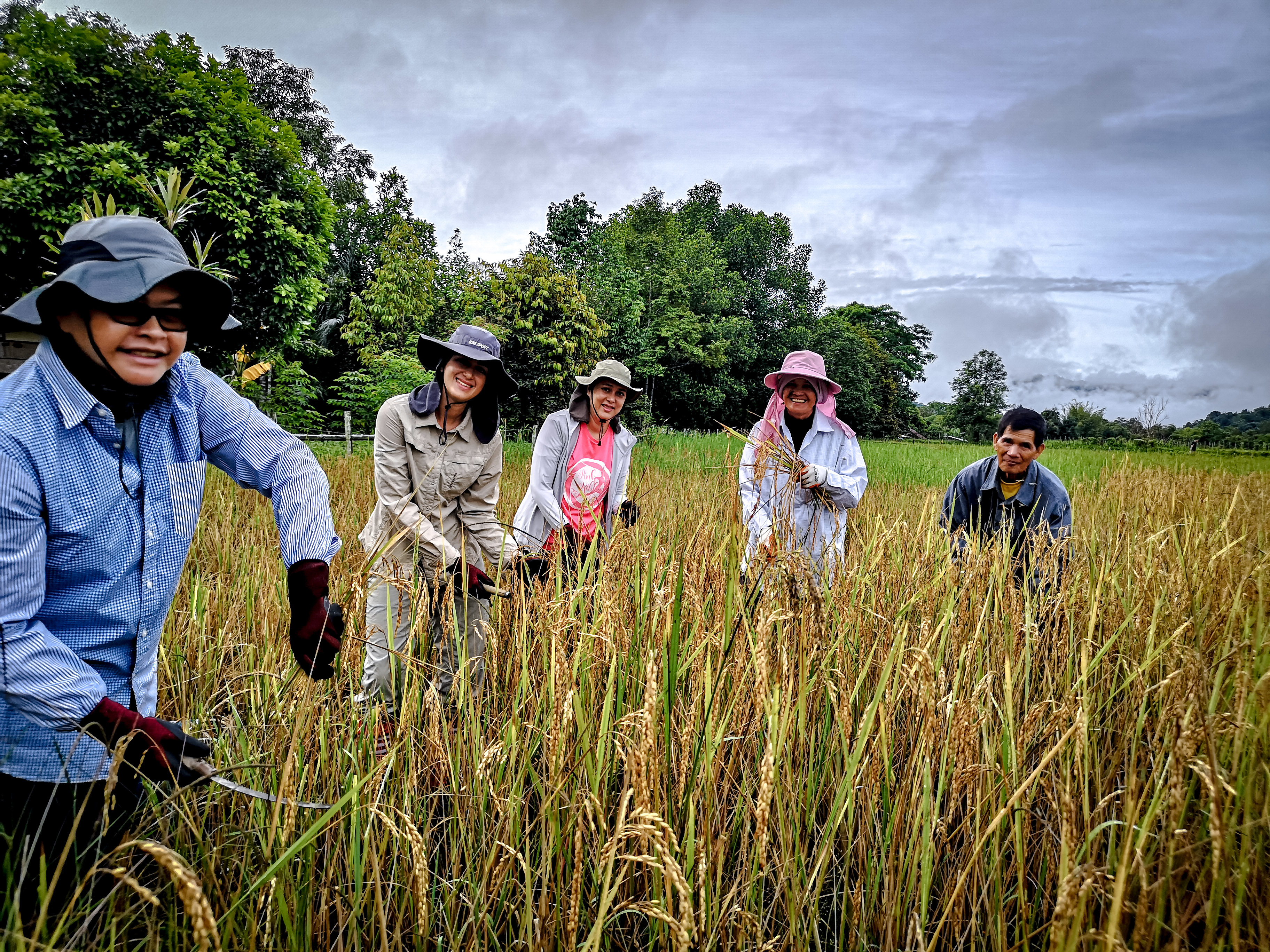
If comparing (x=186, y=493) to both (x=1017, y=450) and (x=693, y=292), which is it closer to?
(x=1017, y=450)

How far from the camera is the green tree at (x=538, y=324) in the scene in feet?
30.6

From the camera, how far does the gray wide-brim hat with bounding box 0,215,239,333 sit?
1125 mm

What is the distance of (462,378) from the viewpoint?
2662mm

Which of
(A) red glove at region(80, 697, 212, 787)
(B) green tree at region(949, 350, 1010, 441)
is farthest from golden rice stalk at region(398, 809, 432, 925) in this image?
(B) green tree at region(949, 350, 1010, 441)

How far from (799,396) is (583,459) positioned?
1155 mm

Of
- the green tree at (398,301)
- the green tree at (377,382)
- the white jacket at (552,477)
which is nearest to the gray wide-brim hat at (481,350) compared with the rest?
the white jacket at (552,477)

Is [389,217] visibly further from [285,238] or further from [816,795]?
[816,795]

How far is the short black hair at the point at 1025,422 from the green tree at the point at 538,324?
6783mm

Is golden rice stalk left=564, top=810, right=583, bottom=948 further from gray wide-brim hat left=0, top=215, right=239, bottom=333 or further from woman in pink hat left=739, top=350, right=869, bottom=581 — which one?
woman in pink hat left=739, top=350, right=869, bottom=581

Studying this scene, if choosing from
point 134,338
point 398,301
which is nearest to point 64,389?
point 134,338

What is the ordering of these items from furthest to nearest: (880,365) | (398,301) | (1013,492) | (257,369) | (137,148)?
(880,365), (398,301), (257,369), (137,148), (1013,492)

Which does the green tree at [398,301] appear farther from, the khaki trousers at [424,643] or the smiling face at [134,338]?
the smiling face at [134,338]

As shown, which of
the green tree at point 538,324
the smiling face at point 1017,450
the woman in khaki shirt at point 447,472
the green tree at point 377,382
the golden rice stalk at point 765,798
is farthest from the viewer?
the green tree at point 377,382

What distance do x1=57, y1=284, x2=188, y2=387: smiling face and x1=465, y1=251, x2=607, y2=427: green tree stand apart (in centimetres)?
799
